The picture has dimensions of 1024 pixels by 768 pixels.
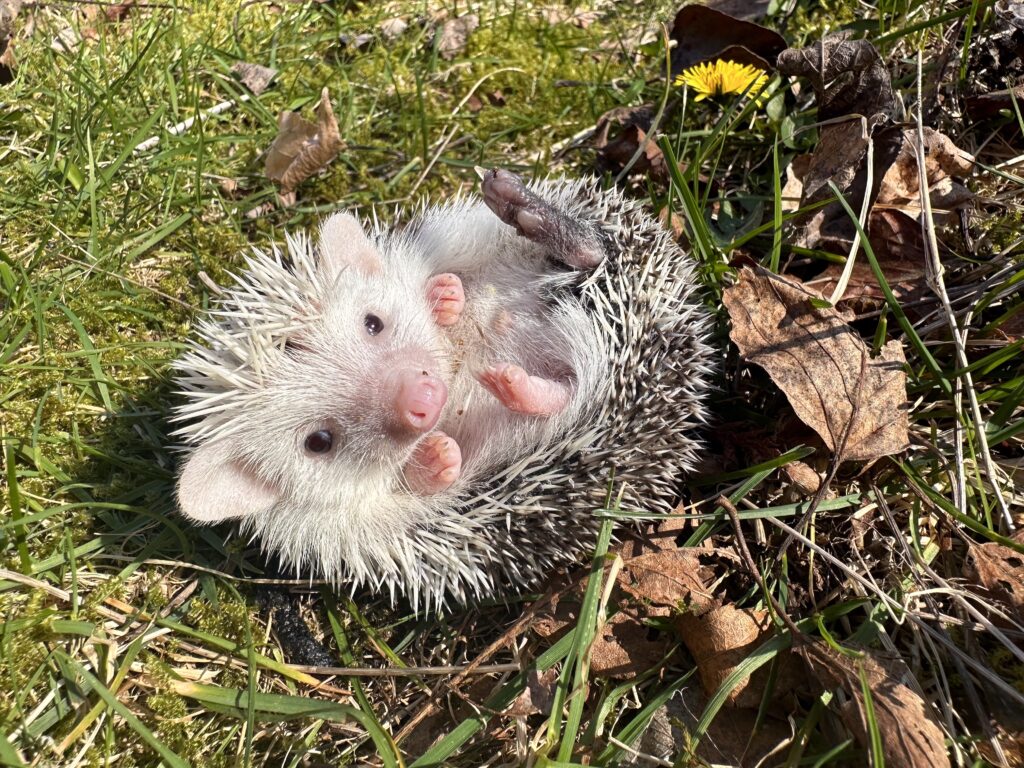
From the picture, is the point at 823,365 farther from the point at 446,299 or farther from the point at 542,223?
the point at 446,299

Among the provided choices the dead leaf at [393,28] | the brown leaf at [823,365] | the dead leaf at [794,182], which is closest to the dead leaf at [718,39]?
the dead leaf at [794,182]

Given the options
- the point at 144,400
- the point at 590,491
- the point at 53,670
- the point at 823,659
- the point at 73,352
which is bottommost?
the point at 823,659

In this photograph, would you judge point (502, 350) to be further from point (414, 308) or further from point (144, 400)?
point (144, 400)

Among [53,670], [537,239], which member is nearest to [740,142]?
[537,239]

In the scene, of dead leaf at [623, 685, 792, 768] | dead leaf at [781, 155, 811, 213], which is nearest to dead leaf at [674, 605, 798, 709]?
dead leaf at [623, 685, 792, 768]

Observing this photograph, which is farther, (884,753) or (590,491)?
(590,491)

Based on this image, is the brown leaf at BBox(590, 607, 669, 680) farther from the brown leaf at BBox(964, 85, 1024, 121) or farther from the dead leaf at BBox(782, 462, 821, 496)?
the brown leaf at BBox(964, 85, 1024, 121)

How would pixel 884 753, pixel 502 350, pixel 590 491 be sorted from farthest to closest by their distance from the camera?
pixel 502 350 < pixel 590 491 < pixel 884 753
